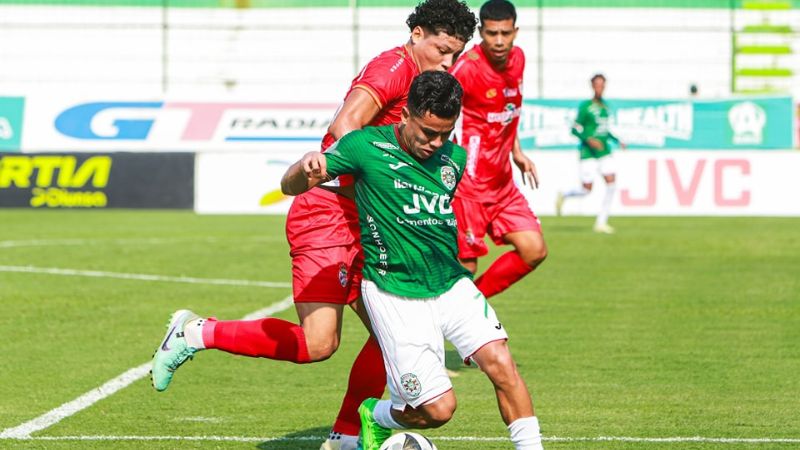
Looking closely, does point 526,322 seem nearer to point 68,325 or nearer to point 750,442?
point 68,325

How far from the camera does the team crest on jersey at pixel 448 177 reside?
19.4 feet

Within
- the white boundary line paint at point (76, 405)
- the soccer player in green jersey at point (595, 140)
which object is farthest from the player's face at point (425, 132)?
the soccer player in green jersey at point (595, 140)

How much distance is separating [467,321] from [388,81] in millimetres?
1352

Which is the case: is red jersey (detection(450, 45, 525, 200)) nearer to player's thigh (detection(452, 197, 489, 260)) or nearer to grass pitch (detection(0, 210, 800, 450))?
player's thigh (detection(452, 197, 489, 260))

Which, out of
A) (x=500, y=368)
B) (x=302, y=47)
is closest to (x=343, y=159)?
(x=500, y=368)

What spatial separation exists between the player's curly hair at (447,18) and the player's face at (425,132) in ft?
3.21

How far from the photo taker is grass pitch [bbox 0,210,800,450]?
290 inches

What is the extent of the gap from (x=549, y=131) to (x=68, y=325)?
1656 cm

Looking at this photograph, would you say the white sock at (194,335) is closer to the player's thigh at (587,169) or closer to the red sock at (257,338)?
the red sock at (257,338)

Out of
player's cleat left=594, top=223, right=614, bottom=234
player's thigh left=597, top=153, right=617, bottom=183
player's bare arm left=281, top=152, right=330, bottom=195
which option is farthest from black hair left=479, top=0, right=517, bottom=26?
player's thigh left=597, top=153, right=617, bottom=183

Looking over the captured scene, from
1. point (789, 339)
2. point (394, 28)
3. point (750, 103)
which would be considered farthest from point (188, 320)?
point (394, 28)

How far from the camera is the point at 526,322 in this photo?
11.7 m

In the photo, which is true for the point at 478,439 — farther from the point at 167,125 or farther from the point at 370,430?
the point at 167,125

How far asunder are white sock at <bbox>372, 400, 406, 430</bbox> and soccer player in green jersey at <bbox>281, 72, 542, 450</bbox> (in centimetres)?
17
